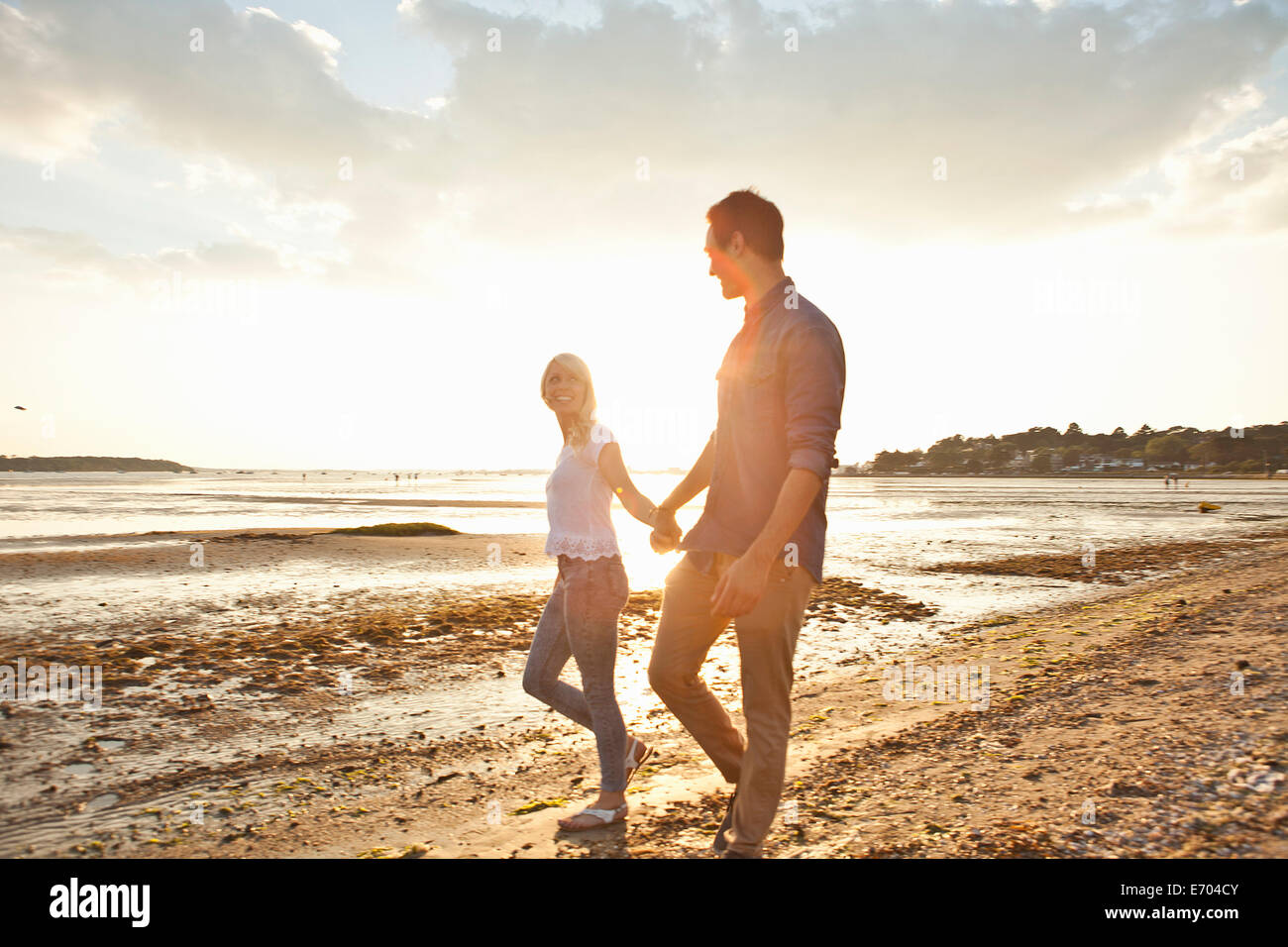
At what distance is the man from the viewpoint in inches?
101

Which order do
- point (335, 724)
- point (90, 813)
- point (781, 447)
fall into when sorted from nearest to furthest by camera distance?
point (781, 447) → point (90, 813) → point (335, 724)

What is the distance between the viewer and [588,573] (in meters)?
3.67

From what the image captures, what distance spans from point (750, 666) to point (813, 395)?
3.39 ft

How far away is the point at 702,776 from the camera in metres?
4.37

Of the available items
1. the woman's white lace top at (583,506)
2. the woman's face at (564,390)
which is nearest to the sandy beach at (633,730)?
the woman's white lace top at (583,506)

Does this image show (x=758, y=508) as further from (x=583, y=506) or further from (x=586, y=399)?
(x=586, y=399)

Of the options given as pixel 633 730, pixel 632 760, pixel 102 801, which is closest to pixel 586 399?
pixel 632 760

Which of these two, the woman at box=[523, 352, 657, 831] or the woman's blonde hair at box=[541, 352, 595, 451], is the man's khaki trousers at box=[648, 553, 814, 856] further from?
the woman's blonde hair at box=[541, 352, 595, 451]

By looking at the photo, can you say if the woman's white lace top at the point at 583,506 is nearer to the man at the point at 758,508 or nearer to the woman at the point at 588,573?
the woman at the point at 588,573

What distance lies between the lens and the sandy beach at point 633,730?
11.1 ft

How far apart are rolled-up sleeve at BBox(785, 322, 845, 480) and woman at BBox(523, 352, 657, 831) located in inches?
44.0
